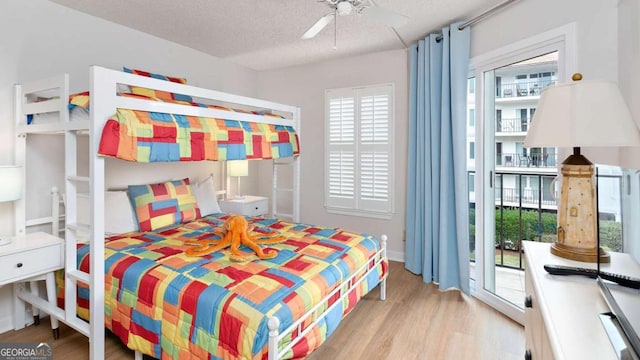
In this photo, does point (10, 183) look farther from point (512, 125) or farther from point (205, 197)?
point (512, 125)

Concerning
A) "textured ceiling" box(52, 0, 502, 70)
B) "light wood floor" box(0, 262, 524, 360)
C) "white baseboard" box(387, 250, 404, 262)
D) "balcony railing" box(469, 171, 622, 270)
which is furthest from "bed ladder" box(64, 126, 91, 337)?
"balcony railing" box(469, 171, 622, 270)

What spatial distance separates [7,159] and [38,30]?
1028mm

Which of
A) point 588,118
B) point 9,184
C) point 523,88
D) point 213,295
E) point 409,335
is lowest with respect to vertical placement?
point 409,335

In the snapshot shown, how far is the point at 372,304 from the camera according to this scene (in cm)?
287

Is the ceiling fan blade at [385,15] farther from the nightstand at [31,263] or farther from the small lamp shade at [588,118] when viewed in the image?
the nightstand at [31,263]

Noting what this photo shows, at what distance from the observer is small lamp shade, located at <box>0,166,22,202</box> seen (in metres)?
2.11

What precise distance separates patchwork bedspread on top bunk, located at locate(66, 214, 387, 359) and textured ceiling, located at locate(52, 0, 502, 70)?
75.5 inches

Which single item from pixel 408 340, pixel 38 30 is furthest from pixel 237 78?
pixel 408 340

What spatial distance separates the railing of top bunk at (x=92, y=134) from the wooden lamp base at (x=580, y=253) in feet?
7.58

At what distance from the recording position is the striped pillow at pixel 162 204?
116 inches

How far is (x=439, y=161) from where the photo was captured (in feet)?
10.8

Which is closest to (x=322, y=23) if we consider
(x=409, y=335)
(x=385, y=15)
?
(x=385, y=15)

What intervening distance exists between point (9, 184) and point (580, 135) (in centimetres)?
312

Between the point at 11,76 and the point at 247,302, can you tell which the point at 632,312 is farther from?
the point at 11,76
